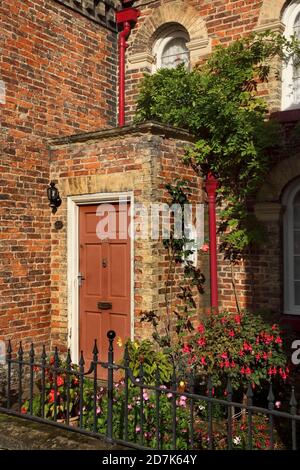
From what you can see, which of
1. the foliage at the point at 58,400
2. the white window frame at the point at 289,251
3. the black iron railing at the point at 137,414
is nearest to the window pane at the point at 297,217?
the white window frame at the point at 289,251

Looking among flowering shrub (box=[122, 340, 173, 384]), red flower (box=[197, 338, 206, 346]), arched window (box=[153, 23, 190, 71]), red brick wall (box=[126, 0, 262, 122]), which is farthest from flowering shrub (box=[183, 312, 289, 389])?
arched window (box=[153, 23, 190, 71])

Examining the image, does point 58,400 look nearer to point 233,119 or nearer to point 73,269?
point 73,269

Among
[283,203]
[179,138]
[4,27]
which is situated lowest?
[283,203]

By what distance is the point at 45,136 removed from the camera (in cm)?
783

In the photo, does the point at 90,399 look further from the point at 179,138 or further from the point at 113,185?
the point at 179,138

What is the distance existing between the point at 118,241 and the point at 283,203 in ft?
8.10

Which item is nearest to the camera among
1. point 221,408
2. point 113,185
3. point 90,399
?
point 90,399

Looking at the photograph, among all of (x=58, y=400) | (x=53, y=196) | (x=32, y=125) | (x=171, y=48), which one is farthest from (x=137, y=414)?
(x=171, y=48)

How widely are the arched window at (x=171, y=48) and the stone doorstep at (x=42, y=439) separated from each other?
6.50m

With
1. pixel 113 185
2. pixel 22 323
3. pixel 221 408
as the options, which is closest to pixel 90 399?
pixel 221 408

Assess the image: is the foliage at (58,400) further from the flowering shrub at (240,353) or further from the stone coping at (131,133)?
the stone coping at (131,133)

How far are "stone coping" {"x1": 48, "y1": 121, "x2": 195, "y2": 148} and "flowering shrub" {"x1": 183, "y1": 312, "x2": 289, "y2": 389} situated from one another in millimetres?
2724

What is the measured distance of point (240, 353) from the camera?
568 cm

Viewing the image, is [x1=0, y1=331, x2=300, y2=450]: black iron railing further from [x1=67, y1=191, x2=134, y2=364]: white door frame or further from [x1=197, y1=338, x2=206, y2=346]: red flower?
[x1=67, y1=191, x2=134, y2=364]: white door frame
